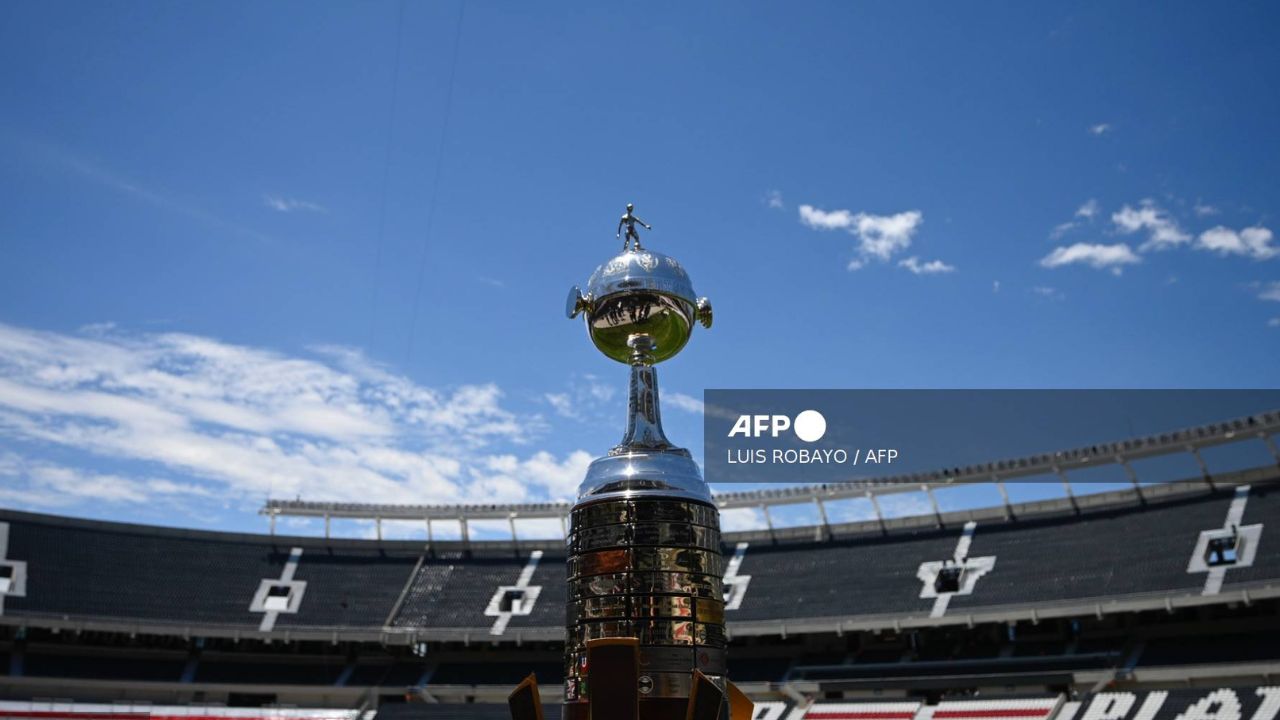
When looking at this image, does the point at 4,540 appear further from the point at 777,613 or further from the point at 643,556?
the point at 643,556

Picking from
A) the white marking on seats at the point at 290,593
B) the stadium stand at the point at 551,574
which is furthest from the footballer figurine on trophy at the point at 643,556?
the white marking on seats at the point at 290,593

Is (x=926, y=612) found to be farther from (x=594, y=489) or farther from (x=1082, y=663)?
(x=594, y=489)

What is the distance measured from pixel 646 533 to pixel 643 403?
3.90 ft

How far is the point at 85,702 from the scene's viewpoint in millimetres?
33250

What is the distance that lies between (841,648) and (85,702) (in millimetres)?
24509

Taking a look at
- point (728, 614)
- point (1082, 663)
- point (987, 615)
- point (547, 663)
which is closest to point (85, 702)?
point (547, 663)

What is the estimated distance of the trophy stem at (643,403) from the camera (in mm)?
7973

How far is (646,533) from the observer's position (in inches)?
285

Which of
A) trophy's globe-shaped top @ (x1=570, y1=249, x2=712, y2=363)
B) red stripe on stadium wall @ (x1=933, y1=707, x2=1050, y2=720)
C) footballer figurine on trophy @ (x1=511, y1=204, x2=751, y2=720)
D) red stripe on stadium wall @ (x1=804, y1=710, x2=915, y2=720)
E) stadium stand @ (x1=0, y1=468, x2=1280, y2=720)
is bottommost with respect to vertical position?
footballer figurine on trophy @ (x1=511, y1=204, x2=751, y2=720)

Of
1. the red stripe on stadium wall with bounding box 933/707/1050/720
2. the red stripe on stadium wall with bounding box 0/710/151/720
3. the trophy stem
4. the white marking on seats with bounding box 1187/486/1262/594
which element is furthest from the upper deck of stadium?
the trophy stem

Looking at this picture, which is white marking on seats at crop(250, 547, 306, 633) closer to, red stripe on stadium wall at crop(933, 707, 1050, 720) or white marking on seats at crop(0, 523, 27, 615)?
white marking on seats at crop(0, 523, 27, 615)

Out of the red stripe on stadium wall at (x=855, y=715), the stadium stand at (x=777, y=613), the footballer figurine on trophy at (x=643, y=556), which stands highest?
the stadium stand at (x=777, y=613)

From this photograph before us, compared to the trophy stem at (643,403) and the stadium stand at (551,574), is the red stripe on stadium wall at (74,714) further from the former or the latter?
the trophy stem at (643,403)

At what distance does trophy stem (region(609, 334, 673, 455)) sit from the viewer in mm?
7973
